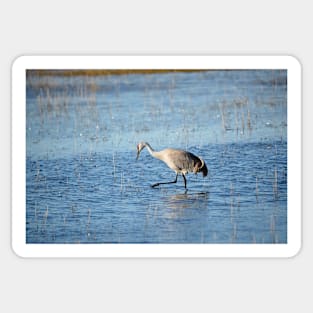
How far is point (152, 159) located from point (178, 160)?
0.14m

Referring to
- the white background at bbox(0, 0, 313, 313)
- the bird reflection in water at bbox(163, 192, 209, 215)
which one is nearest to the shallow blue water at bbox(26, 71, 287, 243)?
the bird reflection in water at bbox(163, 192, 209, 215)

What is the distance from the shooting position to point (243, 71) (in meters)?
6.61

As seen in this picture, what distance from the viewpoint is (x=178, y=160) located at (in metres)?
6.62

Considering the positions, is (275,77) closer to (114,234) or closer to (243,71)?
(243,71)

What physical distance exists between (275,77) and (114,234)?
1188 mm

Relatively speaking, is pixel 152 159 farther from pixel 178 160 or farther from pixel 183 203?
pixel 183 203
